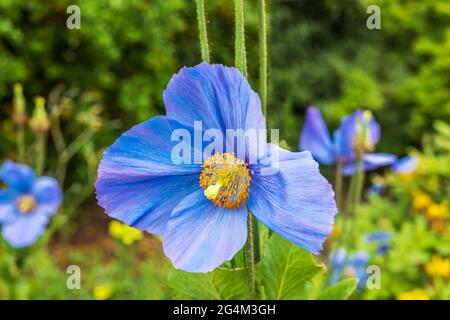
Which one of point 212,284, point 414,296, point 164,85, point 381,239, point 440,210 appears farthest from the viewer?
point 164,85

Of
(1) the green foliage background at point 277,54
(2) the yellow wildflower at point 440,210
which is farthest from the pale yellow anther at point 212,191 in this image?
(1) the green foliage background at point 277,54

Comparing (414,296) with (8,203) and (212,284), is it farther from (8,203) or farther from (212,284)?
(8,203)

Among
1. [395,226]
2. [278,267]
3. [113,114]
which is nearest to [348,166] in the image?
[278,267]

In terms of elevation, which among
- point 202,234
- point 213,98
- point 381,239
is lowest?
point 381,239

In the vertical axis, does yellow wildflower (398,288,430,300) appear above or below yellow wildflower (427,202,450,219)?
below

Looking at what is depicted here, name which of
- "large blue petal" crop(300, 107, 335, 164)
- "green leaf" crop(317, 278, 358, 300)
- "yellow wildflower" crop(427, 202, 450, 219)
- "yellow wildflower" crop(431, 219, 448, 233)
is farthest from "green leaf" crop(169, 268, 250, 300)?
"yellow wildflower" crop(431, 219, 448, 233)

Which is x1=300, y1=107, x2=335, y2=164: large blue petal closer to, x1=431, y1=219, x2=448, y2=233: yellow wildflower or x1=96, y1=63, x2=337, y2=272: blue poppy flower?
x1=96, y1=63, x2=337, y2=272: blue poppy flower

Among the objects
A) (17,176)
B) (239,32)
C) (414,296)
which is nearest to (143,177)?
(239,32)
